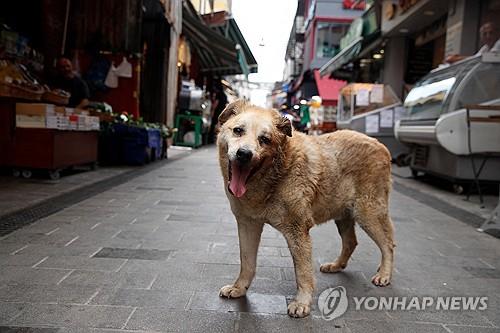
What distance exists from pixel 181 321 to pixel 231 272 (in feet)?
3.18

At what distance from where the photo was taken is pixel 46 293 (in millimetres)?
2992

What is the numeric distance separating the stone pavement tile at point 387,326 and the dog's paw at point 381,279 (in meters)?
0.66

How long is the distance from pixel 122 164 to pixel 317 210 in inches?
330

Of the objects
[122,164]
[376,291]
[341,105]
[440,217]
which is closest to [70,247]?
[376,291]

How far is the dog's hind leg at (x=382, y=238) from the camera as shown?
344cm

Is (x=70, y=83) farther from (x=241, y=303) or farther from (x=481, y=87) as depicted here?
(x=481, y=87)

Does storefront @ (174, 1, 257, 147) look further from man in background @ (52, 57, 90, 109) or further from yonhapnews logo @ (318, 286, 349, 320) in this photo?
yonhapnews logo @ (318, 286, 349, 320)

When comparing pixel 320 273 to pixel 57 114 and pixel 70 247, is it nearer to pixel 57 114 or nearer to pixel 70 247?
pixel 70 247

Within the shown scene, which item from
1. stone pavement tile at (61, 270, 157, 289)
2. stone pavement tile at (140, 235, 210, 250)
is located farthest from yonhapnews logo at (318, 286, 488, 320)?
stone pavement tile at (140, 235, 210, 250)

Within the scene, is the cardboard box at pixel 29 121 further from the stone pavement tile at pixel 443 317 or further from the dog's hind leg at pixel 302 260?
the stone pavement tile at pixel 443 317

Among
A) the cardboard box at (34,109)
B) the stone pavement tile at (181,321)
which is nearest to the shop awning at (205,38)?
the cardboard box at (34,109)

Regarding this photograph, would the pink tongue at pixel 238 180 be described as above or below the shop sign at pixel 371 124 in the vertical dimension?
below

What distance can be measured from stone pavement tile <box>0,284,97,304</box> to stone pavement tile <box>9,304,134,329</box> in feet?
0.31

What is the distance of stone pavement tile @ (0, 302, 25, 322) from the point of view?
2.59 m
